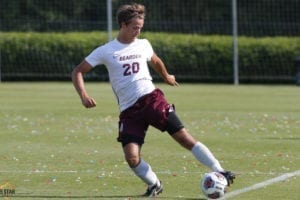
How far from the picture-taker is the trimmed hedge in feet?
114

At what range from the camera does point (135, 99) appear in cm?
1041

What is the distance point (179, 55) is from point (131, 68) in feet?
82.2

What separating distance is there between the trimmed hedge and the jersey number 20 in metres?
24.3

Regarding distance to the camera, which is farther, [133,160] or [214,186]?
[133,160]

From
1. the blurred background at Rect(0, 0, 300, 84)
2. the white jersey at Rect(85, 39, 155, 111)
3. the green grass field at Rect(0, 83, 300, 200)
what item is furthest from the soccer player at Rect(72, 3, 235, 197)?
the blurred background at Rect(0, 0, 300, 84)

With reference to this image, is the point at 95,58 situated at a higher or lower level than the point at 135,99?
higher

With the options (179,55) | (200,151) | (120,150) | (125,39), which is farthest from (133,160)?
(179,55)

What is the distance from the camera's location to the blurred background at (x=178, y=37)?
34844mm

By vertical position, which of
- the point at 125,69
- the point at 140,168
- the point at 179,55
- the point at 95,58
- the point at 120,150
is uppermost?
the point at 95,58

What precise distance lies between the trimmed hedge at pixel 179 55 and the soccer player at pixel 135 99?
79.7ft

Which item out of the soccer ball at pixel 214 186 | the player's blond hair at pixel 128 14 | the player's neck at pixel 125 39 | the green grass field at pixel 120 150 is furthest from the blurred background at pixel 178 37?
the soccer ball at pixel 214 186

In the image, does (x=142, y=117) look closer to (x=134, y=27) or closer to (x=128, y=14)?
(x=134, y=27)

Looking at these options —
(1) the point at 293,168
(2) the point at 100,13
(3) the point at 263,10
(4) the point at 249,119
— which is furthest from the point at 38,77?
(1) the point at 293,168

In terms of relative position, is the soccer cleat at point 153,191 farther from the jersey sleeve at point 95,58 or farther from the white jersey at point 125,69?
the jersey sleeve at point 95,58
